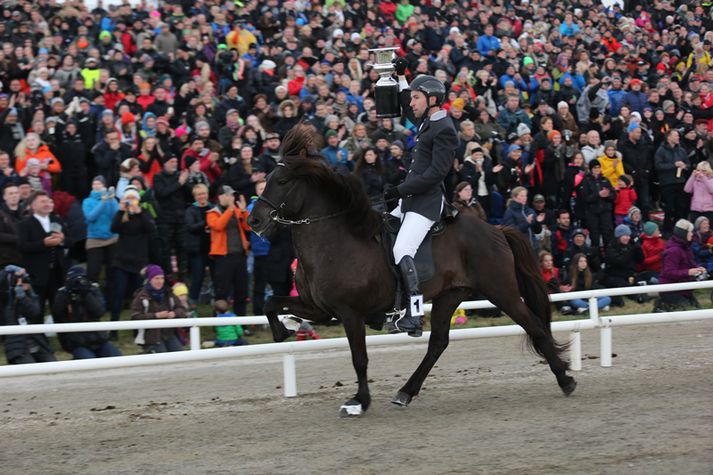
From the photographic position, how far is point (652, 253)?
630 inches

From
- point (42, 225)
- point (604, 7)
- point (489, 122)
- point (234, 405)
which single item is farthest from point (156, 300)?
point (604, 7)

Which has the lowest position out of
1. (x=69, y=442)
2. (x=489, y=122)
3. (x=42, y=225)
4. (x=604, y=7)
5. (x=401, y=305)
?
(x=69, y=442)

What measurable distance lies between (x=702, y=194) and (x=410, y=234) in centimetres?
985

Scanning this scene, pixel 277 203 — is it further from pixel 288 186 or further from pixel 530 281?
pixel 530 281

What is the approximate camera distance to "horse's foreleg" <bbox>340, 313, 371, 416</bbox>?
332 inches

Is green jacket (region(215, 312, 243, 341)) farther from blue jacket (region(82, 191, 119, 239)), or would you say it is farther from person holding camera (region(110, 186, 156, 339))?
blue jacket (region(82, 191, 119, 239))

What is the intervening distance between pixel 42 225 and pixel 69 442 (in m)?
4.96

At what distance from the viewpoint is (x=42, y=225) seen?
1236 cm

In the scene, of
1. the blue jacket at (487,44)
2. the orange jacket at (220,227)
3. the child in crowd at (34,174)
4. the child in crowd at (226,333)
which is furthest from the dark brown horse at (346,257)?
the blue jacket at (487,44)

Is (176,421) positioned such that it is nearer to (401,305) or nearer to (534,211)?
(401,305)

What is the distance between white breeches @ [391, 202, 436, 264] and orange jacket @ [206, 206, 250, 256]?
517cm

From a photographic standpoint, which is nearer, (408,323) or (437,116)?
(408,323)

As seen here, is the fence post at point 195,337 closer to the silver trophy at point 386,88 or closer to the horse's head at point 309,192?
the horse's head at point 309,192

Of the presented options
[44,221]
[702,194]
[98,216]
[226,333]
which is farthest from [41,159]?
[702,194]
